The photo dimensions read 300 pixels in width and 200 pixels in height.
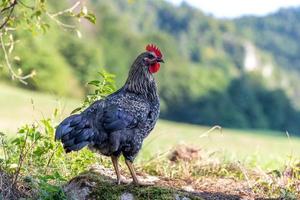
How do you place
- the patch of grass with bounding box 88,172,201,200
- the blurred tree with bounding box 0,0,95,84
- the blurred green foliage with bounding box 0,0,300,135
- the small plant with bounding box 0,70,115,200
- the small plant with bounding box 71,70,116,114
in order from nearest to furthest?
the patch of grass with bounding box 88,172,201,200 → the small plant with bounding box 0,70,115,200 → the blurred tree with bounding box 0,0,95,84 → the small plant with bounding box 71,70,116,114 → the blurred green foliage with bounding box 0,0,300,135

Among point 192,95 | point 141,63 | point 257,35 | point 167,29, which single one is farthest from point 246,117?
point 141,63

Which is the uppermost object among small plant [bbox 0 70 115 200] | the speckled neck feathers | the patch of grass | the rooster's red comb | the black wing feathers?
the rooster's red comb

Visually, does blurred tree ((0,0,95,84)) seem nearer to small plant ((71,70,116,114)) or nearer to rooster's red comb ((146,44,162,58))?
small plant ((71,70,116,114))

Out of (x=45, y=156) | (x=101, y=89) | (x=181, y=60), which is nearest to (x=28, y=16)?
(x=101, y=89)

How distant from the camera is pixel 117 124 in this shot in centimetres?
488

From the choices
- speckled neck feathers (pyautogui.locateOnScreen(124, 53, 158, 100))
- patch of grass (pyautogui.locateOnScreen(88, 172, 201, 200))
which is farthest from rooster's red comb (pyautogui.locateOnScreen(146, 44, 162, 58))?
patch of grass (pyautogui.locateOnScreen(88, 172, 201, 200))

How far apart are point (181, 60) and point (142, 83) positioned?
93612 millimetres

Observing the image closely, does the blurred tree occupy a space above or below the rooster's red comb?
above

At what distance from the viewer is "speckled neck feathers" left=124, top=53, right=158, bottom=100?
17.4 ft

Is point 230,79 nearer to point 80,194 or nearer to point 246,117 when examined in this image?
point 246,117

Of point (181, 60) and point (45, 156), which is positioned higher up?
point (181, 60)

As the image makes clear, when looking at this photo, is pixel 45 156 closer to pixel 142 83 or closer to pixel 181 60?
pixel 142 83

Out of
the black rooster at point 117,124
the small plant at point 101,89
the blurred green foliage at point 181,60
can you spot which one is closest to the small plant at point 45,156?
the small plant at point 101,89

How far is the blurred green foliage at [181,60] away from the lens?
7206 centimetres
